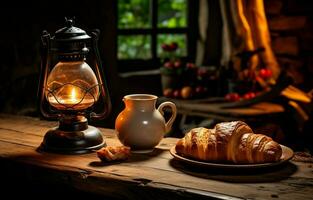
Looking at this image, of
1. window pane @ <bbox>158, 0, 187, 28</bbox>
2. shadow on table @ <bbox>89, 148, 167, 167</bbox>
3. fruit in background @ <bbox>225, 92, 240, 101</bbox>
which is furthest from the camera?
window pane @ <bbox>158, 0, 187, 28</bbox>

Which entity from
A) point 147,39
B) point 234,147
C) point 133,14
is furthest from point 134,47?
point 234,147

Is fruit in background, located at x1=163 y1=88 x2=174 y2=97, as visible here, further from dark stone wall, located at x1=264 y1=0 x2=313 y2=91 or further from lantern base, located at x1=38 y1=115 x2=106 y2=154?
lantern base, located at x1=38 y1=115 x2=106 y2=154

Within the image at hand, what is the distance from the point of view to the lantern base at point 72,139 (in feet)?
7.17

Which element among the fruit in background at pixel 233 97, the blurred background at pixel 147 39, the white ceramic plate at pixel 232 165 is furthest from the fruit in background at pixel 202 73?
the white ceramic plate at pixel 232 165

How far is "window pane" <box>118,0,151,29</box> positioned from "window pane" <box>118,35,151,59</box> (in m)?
0.12

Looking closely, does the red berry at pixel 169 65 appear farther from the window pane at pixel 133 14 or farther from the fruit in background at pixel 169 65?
the window pane at pixel 133 14

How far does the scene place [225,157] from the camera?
74.0 inches

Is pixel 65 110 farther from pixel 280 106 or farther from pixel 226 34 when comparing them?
pixel 226 34

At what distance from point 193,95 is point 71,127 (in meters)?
2.69

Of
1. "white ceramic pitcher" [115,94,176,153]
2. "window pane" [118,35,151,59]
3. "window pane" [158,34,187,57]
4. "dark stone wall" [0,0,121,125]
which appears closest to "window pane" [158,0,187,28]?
"window pane" [158,34,187,57]

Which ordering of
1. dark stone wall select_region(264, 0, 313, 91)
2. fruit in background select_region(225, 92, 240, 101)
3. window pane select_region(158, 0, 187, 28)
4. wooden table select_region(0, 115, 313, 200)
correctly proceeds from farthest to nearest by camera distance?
window pane select_region(158, 0, 187, 28) → dark stone wall select_region(264, 0, 313, 91) → fruit in background select_region(225, 92, 240, 101) → wooden table select_region(0, 115, 313, 200)

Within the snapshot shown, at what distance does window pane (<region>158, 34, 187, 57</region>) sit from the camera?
570 centimetres

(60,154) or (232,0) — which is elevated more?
(232,0)

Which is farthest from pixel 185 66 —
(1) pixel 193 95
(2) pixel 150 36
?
(2) pixel 150 36
